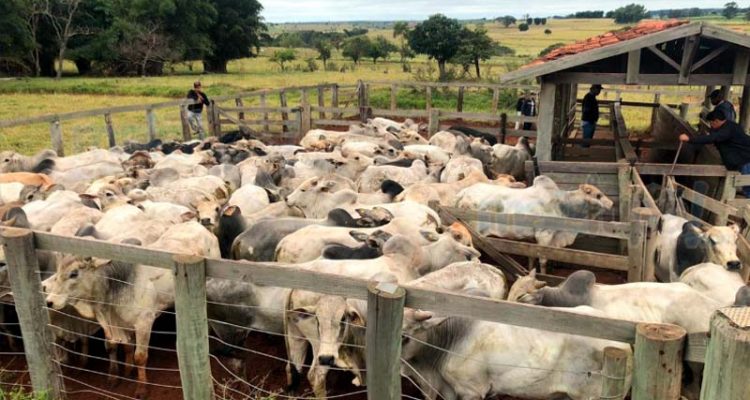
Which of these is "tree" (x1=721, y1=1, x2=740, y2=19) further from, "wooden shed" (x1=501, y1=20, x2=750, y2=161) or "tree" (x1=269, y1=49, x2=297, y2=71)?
"wooden shed" (x1=501, y1=20, x2=750, y2=161)

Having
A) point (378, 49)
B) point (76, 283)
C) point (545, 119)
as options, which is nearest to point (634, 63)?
point (545, 119)

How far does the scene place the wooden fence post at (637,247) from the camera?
20.6 ft

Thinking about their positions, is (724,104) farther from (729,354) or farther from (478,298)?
(729,354)

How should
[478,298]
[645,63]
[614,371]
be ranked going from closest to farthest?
[614,371]
[478,298]
[645,63]

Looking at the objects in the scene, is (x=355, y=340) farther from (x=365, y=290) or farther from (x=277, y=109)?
(x=277, y=109)

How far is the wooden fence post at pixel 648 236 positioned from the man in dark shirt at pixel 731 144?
335 centimetres

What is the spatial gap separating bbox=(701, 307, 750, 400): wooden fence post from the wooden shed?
7.08 metres

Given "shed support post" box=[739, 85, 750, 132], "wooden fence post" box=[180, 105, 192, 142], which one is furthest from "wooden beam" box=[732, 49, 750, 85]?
"wooden fence post" box=[180, 105, 192, 142]

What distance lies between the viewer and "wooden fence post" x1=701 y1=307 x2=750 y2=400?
262cm

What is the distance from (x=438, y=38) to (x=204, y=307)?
36.0 meters

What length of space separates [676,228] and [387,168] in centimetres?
518

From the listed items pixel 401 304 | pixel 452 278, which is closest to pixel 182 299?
pixel 401 304

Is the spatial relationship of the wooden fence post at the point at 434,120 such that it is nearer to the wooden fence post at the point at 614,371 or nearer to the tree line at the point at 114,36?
the wooden fence post at the point at 614,371

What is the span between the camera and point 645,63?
36.0 ft
